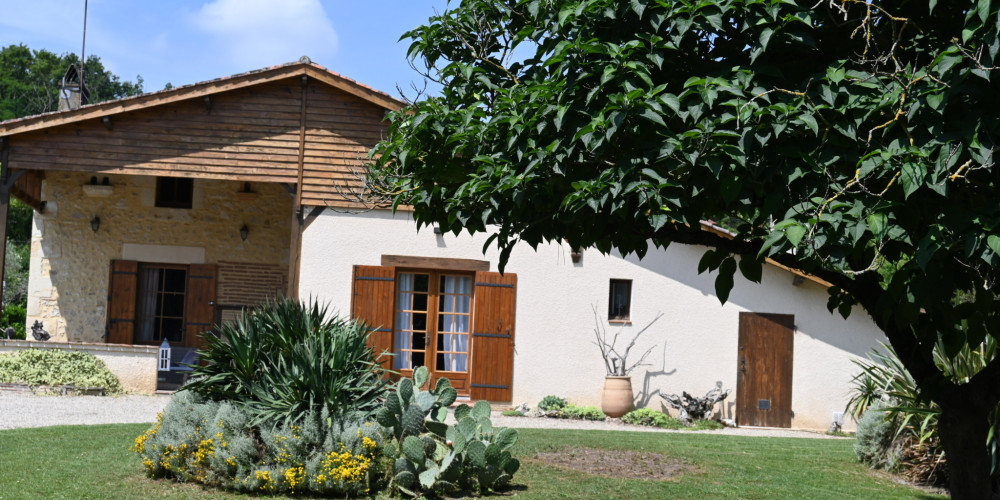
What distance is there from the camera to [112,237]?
15812mm

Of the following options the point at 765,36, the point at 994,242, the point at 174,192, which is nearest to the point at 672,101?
the point at 765,36

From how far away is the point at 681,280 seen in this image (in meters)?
14.2

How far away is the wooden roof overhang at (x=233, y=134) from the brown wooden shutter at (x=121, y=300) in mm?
2315

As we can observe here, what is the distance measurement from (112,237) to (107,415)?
516 cm

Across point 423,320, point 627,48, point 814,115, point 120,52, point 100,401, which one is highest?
point 120,52

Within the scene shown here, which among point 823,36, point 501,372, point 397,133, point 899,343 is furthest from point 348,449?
point 501,372

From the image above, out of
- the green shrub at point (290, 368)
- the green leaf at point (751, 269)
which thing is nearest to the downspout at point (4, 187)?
the green shrub at point (290, 368)

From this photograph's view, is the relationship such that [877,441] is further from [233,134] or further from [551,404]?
[233,134]

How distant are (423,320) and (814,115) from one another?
11351mm

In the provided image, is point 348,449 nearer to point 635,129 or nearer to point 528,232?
point 528,232

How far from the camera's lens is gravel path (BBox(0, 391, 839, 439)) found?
432 inches

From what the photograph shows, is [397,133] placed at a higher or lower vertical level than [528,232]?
higher

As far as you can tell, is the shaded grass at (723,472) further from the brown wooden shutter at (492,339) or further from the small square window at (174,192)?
the small square window at (174,192)

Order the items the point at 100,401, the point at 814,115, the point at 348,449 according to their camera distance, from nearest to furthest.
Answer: the point at 814,115, the point at 348,449, the point at 100,401
